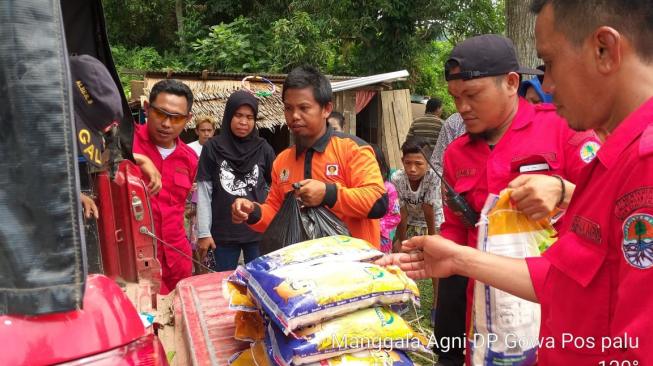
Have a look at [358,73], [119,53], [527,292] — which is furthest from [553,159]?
[119,53]

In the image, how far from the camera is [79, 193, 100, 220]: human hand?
228cm

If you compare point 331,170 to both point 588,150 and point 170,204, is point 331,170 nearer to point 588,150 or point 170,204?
point 588,150

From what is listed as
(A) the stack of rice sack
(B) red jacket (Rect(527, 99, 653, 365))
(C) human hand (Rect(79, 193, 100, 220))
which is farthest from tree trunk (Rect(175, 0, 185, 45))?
(B) red jacket (Rect(527, 99, 653, 365))

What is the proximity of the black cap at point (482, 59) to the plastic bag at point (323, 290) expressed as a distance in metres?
0.90

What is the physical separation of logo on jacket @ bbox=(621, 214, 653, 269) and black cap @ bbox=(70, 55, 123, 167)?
181cm

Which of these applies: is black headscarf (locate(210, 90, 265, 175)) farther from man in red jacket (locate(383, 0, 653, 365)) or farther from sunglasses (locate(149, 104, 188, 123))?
man in red jacket (locate(383, 0, 653, 365))

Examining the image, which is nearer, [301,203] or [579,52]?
[579,52]

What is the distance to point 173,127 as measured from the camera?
4297 mm

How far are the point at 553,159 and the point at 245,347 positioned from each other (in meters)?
1.54

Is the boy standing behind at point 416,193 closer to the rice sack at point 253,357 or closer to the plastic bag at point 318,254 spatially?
the plastic bag at point 318,254

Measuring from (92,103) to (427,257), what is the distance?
141 centimetres

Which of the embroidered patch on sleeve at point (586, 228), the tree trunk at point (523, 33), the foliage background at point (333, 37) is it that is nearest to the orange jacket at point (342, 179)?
the embroidered patch on sleeve at point (586, 228)

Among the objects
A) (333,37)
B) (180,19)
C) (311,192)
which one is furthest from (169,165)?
(180,19)

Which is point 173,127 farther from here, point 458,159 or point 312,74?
point 458,159
